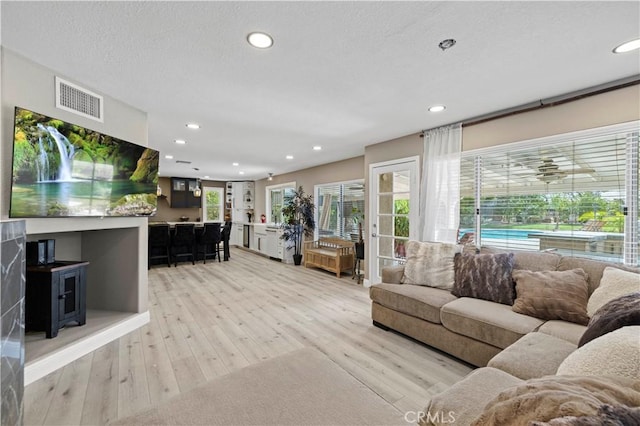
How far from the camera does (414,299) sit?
267 centimetres

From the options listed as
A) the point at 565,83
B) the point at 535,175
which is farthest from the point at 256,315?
the point at 565,83

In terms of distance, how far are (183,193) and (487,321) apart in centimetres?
896

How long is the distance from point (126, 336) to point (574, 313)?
4.02 m

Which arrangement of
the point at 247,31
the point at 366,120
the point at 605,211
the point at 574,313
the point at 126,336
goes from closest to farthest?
1. the point at 247,31
2. the point at 574,313
3. the point at 605,211
4. the point at 126,336
5. the point at 366,120

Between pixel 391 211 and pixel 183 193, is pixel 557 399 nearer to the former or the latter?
pixel 391 211

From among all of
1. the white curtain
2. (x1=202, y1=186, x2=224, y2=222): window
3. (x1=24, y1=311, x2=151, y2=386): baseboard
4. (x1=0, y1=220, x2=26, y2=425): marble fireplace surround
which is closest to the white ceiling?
the white curtain

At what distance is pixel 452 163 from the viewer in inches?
138

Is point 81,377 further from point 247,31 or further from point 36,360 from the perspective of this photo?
point 247,31

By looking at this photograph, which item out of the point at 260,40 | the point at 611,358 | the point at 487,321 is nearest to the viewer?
the point at 611,358

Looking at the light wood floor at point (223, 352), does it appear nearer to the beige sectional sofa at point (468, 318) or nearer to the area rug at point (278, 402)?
the beige sectional sofa at point (468, 318)

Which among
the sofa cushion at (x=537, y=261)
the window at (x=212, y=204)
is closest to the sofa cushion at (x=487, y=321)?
the sofa cushion at (x=537, y=261)

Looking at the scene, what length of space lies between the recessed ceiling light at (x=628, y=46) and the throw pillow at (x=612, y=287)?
1.55 meters

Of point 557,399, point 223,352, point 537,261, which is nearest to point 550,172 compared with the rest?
point 537,261

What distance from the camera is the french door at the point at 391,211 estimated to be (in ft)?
13.3
